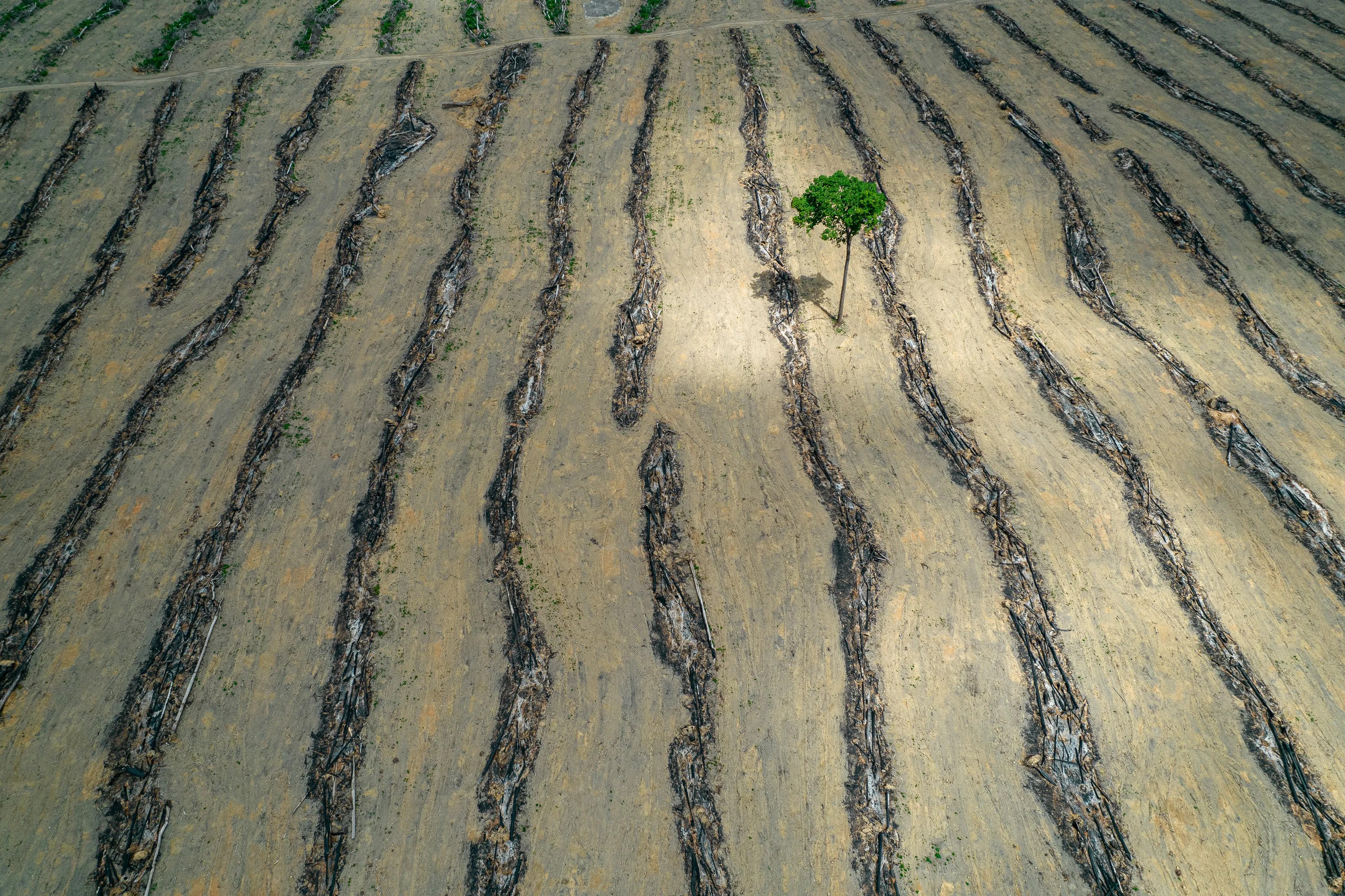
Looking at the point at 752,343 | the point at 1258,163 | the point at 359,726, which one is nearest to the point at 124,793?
the point at 359,726

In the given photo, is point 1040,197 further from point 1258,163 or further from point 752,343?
point 752,343

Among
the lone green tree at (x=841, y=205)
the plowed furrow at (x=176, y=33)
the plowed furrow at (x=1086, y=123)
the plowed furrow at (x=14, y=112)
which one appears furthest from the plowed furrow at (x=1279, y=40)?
the plowed furrow at (x=14, y=112)

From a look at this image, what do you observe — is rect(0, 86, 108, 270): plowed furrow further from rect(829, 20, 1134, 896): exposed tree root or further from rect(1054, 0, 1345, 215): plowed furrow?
rect(1054, 0, 1345, 215): plowed furrow

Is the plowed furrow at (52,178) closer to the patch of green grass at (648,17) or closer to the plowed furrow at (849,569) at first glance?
the patch of green grass at (648,17)

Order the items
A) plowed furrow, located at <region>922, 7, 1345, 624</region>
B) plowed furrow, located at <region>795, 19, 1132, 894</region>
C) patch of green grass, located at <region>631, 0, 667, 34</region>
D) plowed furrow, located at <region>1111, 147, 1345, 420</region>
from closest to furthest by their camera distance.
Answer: plowed furrow, located at <region>795, 19, 1132, 894</region> → plowed furrow, located at <region>922, 7, 1345, 624</region> → plowed furrow, located at <region>1111, 147, 1345, 420</region> → patch of green grass, located at <region>631, 0, 667, 34</region>

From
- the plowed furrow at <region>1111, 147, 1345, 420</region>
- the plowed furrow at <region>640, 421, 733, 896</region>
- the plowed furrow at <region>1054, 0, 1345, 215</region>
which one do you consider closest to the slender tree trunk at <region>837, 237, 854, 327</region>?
the plowed furrow at <region>640, 421, 733, 896</region>

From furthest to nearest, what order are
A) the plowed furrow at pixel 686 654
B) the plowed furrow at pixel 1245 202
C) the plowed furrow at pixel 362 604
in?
1. the plowed furrow at pixel 1245 202
2. the plowed furrow at pixel 362 604
3. the plowed furrow at pixel 686 654
